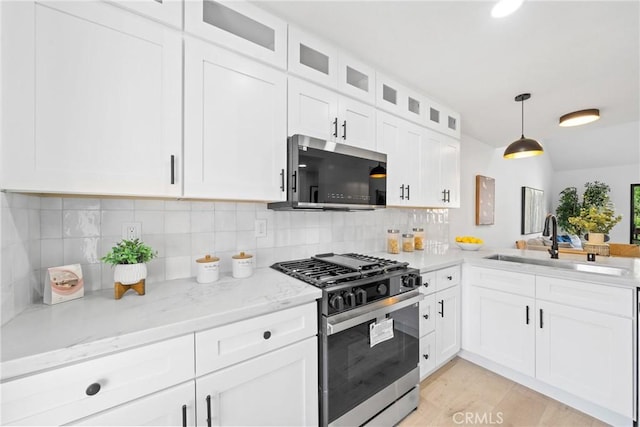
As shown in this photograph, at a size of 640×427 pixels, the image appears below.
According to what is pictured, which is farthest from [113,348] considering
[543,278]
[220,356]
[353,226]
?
[543,278]

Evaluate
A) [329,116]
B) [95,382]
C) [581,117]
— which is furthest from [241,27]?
[581,117]

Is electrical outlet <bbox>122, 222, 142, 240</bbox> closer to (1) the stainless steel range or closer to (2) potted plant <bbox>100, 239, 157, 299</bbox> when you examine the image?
(2) potted plant <bbox>100, 239, 157, 299</bbox>

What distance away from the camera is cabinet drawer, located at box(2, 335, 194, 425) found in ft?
2.23

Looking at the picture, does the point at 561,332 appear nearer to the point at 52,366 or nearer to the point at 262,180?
the point at 262,180

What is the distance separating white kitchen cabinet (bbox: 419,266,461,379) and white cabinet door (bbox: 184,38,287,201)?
54.8 inches

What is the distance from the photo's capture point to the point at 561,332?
1.74 metres

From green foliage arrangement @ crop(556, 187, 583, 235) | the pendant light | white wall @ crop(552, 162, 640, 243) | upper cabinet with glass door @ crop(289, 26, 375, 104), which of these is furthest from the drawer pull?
white wall @ crop(552, 162, 640, 243)

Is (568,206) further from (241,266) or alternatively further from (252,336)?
(252,336)

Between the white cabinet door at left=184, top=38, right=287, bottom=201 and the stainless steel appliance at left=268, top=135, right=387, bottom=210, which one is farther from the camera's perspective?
the stainless steel appliance at left=268, top=135, right=387, bottom=210

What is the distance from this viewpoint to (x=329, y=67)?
1.70 metres

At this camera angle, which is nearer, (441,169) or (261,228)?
(261,228)

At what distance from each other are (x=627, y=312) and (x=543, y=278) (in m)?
0.40

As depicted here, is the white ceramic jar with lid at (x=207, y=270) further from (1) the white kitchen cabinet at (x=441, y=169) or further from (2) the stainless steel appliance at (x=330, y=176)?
(1) the white kitchen cabinet at (x=441, y=169)

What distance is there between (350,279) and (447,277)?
1.13 metres
